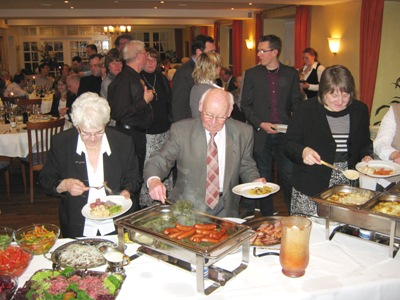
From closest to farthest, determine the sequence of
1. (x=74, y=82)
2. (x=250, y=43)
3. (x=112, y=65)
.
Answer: (x=112, y=65) < (x=74, y=82) < (x=250, y=43)

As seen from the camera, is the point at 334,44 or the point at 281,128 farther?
the point at 334,44

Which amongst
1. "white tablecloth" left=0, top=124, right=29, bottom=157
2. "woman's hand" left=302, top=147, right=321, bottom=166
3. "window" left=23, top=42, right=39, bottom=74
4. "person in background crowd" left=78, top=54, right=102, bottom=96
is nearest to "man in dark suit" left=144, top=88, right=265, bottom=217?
"woman's hand" left=302, top=147, right=321, bottom=166

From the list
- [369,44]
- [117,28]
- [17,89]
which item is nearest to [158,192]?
[369,44]

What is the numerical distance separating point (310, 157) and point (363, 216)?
1.88 ft

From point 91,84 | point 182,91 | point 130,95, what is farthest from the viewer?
point 91,84

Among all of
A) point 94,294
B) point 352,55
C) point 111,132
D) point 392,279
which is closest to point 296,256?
point 392,279

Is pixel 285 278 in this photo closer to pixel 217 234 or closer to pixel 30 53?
pixel 217 234

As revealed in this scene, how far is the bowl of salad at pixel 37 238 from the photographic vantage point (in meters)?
1.81

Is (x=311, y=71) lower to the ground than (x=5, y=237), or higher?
higher

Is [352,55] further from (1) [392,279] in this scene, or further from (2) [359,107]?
(1) [392,279]

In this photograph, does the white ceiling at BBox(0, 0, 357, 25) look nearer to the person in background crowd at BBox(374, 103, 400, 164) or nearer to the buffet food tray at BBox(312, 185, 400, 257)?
the person in background crowd at BBox(374, 103, 400, 164)

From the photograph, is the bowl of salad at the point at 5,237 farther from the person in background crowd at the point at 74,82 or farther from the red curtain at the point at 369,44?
the red curtain at the point at 369,44

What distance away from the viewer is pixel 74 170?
2355mm

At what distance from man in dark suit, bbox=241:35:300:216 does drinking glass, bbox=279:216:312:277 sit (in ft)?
6.71
